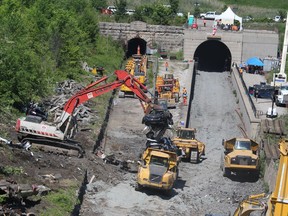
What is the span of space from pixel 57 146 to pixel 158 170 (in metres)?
5.36

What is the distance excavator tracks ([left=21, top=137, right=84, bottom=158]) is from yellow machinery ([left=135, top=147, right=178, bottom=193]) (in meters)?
3.55

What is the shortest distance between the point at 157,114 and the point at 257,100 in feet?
59.1

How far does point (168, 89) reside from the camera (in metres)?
50.8

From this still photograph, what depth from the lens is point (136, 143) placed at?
128 feet

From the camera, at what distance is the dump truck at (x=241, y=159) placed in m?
33.4

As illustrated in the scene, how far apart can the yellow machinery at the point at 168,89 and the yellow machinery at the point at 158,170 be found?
17.9 metres

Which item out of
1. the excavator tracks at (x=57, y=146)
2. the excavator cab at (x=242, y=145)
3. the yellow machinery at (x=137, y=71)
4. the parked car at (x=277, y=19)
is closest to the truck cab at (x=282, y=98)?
the yellow machinery at (x=137, y=71)

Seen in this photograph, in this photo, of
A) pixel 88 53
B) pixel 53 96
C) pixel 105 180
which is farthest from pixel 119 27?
pixel 105 180

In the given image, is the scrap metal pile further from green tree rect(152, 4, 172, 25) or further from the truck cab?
green tree rect(152, 4, 172, 25)

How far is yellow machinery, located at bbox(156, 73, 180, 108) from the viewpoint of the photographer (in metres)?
48.5

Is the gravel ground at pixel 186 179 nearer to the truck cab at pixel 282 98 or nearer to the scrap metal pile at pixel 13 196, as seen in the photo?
the truck cab at pixel 282 98

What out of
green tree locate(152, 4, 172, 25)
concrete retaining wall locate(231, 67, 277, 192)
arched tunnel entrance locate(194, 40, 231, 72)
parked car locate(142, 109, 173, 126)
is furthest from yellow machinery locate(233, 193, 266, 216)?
green tree locate(152, 4, 172, 25)

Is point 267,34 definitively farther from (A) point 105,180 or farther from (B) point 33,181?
(B) point 33,181

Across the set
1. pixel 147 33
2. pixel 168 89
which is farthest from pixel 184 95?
pixel 147 33
